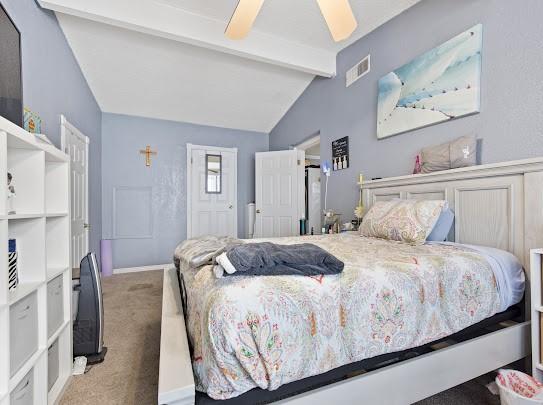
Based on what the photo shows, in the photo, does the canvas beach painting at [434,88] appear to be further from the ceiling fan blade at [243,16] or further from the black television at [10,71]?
the black television at [10,71]

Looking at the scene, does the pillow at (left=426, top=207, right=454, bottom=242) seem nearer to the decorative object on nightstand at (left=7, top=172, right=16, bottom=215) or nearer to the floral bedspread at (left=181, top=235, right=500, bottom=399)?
the floral bedspread at (left=181, top=235, right=500, bottom=399)

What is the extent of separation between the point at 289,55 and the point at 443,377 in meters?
3.18

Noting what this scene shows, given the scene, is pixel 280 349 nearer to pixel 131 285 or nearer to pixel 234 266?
pixel 234 266

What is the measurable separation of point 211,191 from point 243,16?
318 centimetres

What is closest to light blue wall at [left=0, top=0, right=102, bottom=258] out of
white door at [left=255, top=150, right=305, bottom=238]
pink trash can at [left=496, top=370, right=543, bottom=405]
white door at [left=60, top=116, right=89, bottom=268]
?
white door at [left=60, top=116, right=89, bottom=268]

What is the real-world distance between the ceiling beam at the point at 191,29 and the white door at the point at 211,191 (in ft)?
6.67

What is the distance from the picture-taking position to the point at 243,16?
1.68 metres

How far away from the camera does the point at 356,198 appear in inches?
114

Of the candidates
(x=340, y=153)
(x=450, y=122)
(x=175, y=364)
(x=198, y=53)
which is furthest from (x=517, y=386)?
(x=198, y=53)

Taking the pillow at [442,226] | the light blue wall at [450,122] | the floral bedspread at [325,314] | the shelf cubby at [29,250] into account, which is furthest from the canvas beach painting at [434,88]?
the shelf cubby at [29,250]

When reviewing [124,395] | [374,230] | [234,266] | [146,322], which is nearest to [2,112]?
[234,266]

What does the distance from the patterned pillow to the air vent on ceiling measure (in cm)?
163

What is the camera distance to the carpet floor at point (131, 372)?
135 cm

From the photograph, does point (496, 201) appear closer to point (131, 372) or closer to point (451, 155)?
point (451, 155)
